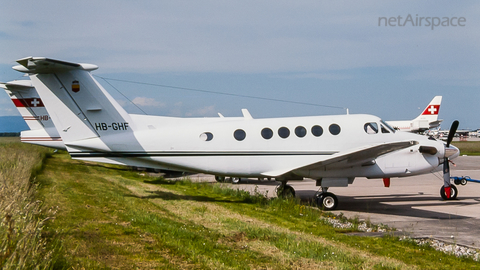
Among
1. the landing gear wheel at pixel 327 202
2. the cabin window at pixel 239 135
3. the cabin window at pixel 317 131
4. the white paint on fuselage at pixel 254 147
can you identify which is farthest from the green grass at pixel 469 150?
the cabin window at pixel 239 135

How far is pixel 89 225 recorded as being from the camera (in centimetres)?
918

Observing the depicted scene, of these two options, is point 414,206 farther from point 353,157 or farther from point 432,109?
point 432,109

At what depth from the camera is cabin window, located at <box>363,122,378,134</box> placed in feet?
46.4

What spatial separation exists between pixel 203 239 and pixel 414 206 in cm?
959

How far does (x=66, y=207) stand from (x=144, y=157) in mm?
3158

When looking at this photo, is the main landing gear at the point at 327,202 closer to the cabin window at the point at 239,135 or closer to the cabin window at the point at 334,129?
the cabin window at the point at 334,129

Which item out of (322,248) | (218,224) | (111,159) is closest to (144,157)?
(111,159)

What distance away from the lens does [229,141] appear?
13.8m

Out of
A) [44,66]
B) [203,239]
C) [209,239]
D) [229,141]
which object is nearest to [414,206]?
[229,141]

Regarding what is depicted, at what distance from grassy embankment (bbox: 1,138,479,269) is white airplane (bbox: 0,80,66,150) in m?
16.9

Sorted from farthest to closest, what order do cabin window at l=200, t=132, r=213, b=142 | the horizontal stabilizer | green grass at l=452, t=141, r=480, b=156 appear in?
green grass at l=452, t=141, r=480, b=156 → cabin window at l=200, t=132, r=213, b=142 → the horizontal stabilizer

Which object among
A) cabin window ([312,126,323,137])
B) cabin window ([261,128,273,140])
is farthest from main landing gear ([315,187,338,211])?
cabin window ([261,128,273,140])

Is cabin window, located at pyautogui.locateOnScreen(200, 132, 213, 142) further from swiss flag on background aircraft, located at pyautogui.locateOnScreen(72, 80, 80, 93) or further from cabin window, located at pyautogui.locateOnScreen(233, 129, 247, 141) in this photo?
swiss flag on background aircraft, located at pyautogui.locateOnScreen(72, 80, 80, 93)

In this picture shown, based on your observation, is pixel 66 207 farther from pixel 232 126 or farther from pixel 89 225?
pixel 232 126
